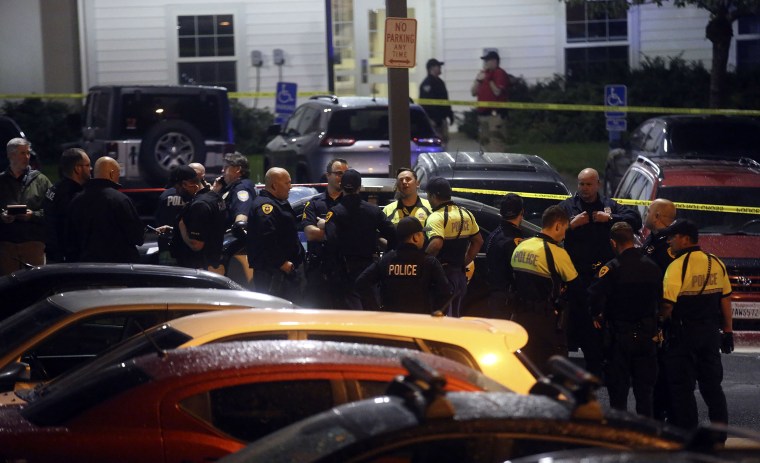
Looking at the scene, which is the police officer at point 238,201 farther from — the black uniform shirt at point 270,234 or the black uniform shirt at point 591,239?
the black uniform shirt at point 591,239

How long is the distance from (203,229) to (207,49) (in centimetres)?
1632

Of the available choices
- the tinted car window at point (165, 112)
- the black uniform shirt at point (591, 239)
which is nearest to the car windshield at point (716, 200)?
the black uniform shirt at point (591, 239)

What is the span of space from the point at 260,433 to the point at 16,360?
195 cm

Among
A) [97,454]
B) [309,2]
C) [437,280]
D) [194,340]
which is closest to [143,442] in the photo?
[97,454]

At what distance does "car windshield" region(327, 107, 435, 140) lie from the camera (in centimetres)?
1644

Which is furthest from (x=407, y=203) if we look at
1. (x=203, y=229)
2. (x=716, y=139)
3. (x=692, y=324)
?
(x=716, y=139)

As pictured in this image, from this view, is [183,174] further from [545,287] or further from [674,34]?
[674,34]

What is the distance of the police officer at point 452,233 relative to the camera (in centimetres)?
984

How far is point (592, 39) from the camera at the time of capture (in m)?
25.3

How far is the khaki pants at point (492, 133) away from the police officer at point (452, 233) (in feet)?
41.2

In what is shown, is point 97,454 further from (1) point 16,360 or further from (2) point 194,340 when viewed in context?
(1) point 16,360

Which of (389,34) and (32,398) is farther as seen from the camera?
(389,34)

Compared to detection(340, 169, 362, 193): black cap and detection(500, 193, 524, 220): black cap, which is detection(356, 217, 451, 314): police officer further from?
detection(340, 169, 362, 193): black cap

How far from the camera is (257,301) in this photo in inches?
258
